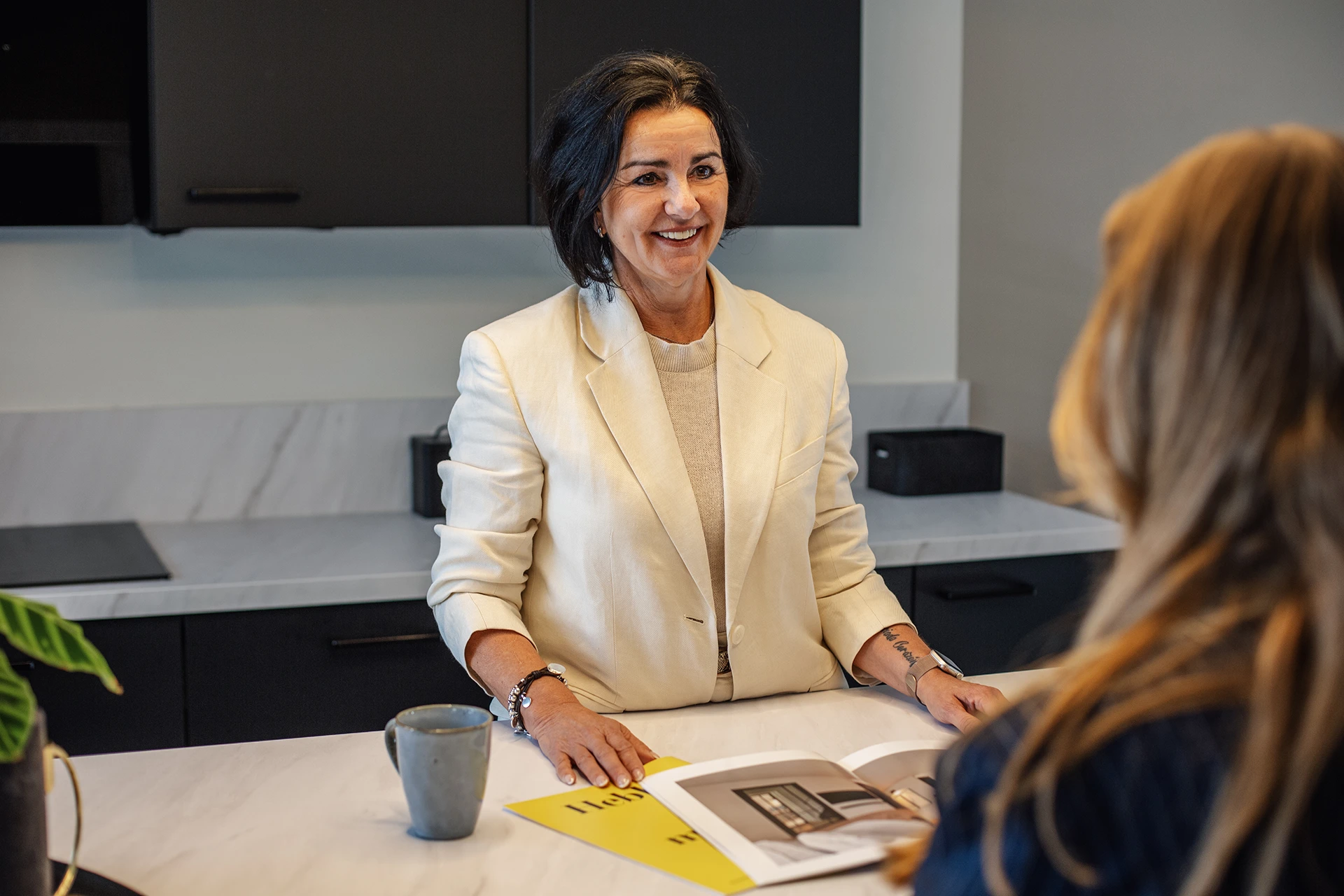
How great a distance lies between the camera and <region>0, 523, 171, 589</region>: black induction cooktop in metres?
2.13

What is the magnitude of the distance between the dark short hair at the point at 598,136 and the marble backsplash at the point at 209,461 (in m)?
1.08

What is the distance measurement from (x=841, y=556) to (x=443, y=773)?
0.79 meters

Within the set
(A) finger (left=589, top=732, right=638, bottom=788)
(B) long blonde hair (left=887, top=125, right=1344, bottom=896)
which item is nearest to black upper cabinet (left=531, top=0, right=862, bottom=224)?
(A) finger (left=589, top=732, right=638, bottom=788)

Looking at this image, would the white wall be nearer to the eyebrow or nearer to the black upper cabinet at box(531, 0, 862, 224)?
the black upper cabinet at box(531, 0, 862, 224)

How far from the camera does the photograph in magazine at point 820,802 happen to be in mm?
1119

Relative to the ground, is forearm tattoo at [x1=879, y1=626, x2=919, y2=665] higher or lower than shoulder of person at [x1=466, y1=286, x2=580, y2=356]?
lower

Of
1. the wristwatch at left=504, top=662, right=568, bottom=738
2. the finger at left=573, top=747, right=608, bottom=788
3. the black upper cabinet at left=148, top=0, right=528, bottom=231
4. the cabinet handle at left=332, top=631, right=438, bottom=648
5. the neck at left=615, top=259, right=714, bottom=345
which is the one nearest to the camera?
the finger at left=573, top=747, right=608, bottom=788

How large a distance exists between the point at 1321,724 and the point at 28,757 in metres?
0.75

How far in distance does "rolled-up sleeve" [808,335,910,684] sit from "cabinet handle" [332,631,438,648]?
31.1 inches

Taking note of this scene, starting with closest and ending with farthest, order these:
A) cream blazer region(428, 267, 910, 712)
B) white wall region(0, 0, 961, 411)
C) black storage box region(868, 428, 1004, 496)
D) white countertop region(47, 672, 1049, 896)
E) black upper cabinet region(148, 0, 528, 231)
→ white countertop region(47, 672, 1049, 896), cream blazer region(428, 267, 910, 712), black upper cabinet region(148, 0, 528, 231), white wall region(0, 0, 961, 411), black storage box region(868, 428, 1004, 496)

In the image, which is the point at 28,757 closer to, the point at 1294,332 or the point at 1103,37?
the point at 1294,332

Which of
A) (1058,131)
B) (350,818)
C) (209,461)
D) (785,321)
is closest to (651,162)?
(785,321)

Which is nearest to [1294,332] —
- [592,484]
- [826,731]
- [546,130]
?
[826,731]

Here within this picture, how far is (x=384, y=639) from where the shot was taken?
7.34 feet
